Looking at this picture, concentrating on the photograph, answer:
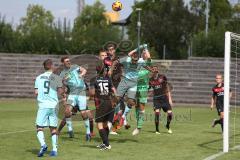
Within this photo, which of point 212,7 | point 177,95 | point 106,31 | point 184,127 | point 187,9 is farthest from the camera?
point 212,7

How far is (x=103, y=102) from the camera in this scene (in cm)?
1209

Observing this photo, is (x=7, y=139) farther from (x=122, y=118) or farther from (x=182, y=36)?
(x=182, y=36)

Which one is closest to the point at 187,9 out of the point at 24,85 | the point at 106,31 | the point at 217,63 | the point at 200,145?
the point at 106,31

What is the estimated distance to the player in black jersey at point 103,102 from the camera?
39.2 feet

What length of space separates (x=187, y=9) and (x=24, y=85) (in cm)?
3001

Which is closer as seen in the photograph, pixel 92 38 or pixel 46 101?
pixel 46 101

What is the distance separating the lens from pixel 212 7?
6588cm

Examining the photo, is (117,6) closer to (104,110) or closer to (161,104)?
(161,104)

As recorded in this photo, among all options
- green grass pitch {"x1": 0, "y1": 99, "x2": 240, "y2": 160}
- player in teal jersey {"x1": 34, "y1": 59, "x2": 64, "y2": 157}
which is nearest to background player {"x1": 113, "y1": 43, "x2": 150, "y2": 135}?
green grass pitch {"x1": 0, "y1": 99, "x2": 240, "y2": 160}

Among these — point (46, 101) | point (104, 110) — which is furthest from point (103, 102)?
point (46, 101)

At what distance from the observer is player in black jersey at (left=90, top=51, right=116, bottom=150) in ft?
39.2

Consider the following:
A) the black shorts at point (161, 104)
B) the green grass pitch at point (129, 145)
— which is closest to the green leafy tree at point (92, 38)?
the green grass pitch at point (129, 145)

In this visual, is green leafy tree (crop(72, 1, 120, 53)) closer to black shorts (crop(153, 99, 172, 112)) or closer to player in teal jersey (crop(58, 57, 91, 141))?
black shorts (crop(153, 99, 172, 112))

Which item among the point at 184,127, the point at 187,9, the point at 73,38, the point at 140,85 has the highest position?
the point at 187,9
